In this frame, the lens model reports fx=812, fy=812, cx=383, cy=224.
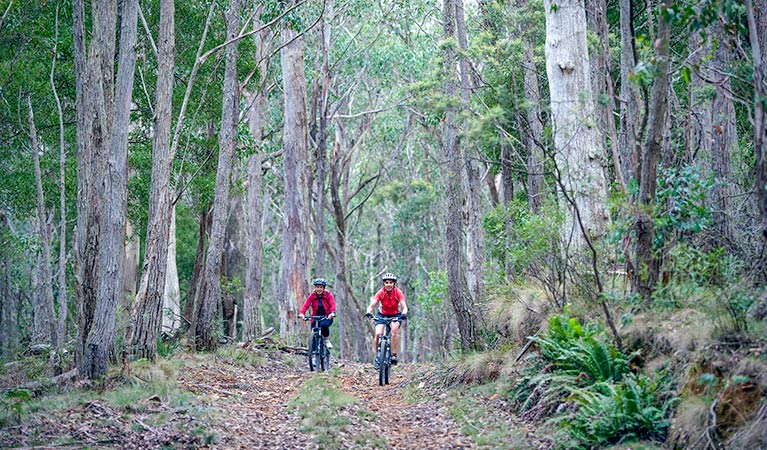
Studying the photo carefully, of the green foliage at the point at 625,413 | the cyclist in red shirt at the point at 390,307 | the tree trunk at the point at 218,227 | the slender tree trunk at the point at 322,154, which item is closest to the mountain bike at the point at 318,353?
the cyclist in red shirt at the point at 390,307

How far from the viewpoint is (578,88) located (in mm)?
13609

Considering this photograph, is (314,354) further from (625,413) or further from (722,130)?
(625,413)

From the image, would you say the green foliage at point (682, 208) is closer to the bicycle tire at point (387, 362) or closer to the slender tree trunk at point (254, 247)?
the bicycle tire at point (387, 362)

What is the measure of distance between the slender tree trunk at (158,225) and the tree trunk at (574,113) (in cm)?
686

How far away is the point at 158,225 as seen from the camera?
14.6 metres

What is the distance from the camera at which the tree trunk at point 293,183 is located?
24.2m

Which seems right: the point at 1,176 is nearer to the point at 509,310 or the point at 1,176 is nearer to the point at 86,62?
the point at 86,62

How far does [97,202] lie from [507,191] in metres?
12.7

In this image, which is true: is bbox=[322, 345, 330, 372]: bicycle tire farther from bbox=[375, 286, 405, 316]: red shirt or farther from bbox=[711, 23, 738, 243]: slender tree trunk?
bbox=[711, 23, 738, 243]: slender tree trunk

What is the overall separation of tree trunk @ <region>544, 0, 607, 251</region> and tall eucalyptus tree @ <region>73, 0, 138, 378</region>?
6753mm

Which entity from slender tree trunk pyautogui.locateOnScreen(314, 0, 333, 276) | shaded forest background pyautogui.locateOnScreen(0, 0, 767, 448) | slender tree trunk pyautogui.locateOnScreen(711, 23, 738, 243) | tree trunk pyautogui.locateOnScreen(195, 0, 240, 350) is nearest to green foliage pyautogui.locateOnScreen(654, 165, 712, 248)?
shaded forest background pyautogui.locateOnScreen(0, 0, 767, 448)

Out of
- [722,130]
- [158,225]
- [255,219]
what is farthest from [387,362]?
[255,219]

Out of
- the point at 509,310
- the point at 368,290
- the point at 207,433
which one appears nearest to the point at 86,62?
the point at 207,433

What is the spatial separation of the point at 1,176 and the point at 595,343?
2092cm
